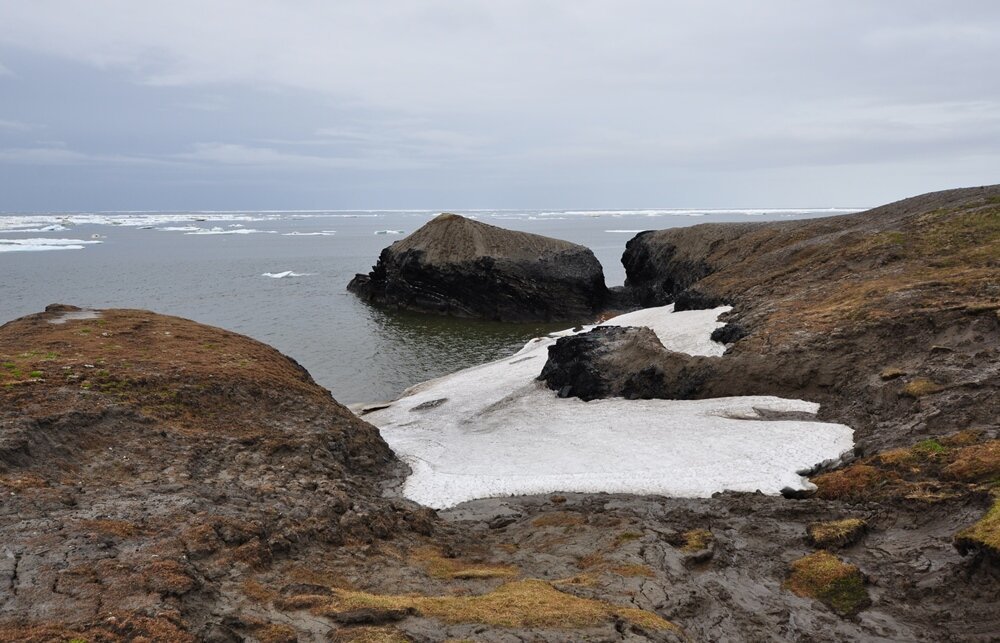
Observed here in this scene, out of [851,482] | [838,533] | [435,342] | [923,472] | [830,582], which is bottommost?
[435,342]

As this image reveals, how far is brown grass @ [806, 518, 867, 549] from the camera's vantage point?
12227mm

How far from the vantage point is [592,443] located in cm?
2047

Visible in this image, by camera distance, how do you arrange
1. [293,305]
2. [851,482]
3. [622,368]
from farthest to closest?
1. [293,305]
2. [622,368]
3. [851,482]

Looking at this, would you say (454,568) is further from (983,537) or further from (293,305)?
(293,305)

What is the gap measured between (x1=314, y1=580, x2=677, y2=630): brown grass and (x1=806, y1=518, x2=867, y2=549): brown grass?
4.68 meters

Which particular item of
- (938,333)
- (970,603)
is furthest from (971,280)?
(970,603)

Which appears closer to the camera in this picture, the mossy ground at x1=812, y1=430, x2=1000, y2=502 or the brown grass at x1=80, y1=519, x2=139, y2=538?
the brown grass at x1=80, y1=519, x2=139, y2=538

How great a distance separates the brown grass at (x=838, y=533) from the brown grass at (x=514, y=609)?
4.68 m

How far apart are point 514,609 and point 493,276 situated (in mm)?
51231

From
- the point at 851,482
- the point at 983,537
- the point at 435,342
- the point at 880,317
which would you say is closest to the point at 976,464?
the point at 851,482

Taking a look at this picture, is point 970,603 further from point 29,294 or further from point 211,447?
point 29,294

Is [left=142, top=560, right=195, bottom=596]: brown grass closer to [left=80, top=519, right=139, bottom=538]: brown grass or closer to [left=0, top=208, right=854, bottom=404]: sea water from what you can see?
[left=80, top=519, right=139, bottom=538]: brown grass

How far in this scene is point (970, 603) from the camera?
9.53m

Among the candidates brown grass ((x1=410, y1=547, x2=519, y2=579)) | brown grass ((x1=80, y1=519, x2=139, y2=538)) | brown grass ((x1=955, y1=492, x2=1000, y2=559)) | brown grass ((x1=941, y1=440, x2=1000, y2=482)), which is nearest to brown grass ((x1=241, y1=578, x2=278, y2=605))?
brown grass ((x1=80, y1=519, x2=139, y2=538))
